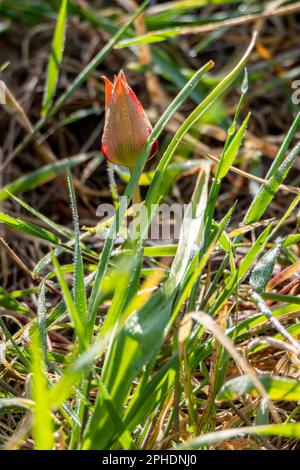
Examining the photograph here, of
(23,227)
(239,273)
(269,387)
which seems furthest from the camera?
(23,227)

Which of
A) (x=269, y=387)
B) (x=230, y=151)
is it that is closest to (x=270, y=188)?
(x=230, y=151)

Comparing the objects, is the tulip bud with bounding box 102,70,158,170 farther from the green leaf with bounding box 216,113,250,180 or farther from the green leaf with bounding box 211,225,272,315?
the green leaf with bounding box 211,225,272,315

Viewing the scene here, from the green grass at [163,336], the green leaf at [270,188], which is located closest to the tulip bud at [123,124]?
the green grass at [163,336]

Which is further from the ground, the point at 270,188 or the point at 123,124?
the point at 123,124

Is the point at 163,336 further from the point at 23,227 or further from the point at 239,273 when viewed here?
the point at 23,227

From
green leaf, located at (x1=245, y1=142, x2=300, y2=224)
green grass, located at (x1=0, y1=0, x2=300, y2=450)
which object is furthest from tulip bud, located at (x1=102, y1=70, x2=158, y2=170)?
green leaf, located at (x1=245, y1=142, x2=300, y2=224)
